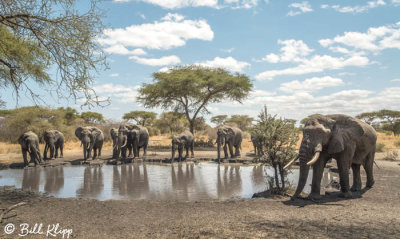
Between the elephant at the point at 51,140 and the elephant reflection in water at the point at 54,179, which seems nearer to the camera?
the elephant reflection in water at the point at 54,179

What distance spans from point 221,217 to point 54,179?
9.76 meters

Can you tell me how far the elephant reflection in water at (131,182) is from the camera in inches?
404

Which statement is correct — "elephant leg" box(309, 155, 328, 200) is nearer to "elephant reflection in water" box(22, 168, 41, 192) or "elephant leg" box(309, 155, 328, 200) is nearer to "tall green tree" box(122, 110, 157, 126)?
"elephant reflection in water" box(22, 168, 41, 192)

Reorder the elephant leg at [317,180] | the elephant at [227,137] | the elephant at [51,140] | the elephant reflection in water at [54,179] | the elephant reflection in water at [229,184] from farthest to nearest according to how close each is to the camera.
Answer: the elephant at [227,137], the elephant at [51,140], the elephant reflection in water at [54,179], the elephant reflection in water at [229,184], the elephant leg at [317,180]

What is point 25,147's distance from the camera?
17141 mm

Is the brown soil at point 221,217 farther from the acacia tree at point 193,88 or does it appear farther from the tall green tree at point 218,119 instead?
the tall green tree at point 218,119

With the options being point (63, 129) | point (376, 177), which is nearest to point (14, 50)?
point (376, 177)

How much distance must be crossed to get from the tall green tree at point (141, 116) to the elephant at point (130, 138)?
106 feet

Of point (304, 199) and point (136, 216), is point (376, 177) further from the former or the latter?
point (136, 216)

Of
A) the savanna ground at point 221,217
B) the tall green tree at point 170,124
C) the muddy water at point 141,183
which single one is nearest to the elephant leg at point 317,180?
the savanna ground at point 221,217

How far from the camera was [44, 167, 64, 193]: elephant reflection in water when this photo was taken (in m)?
11.3

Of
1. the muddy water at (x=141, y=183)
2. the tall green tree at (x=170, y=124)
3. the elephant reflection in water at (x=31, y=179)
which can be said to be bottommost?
the muddy water at (x=141, y=183)

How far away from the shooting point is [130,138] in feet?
68.2

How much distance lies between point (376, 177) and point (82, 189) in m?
12.0
